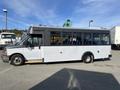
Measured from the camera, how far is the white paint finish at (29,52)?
45.1 ft

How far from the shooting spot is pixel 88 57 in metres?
15.6

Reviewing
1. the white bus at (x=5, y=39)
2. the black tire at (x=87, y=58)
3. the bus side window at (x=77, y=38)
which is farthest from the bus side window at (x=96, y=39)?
the white bus at (x=5, y=39)

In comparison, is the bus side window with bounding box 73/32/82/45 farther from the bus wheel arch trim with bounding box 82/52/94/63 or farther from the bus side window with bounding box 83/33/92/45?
the bus wheel arch trim with bounding box 82/52/94/63

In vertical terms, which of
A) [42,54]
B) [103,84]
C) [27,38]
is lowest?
[103,84]

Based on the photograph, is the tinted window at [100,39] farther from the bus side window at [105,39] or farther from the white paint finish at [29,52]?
the white paint finish at [29,52]

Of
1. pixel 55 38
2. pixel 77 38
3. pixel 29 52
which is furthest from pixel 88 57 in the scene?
pixel 29 52

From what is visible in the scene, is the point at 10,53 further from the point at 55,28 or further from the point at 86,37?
the point at 86,37

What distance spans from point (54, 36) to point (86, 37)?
2.42 metres

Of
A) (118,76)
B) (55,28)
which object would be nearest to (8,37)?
(55,28)

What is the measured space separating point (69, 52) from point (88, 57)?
60.4 inches

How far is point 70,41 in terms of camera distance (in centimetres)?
1513

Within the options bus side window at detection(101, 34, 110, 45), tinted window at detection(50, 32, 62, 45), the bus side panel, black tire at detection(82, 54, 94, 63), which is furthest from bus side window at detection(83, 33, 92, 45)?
tinted window at detection(50, 32, 62, 45)

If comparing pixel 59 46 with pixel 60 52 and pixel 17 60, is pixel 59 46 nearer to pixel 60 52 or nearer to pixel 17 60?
pixel 60 52

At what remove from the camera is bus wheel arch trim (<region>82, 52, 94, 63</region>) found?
15.5 metres
